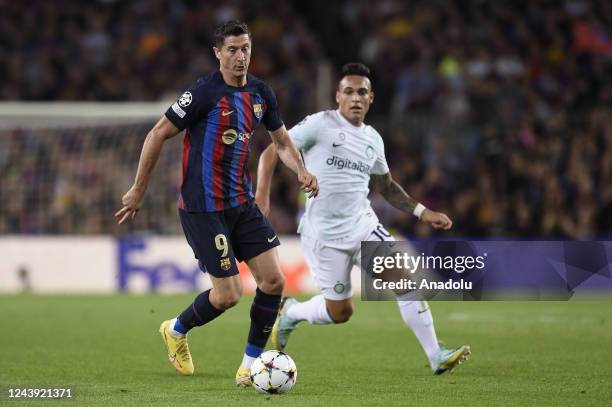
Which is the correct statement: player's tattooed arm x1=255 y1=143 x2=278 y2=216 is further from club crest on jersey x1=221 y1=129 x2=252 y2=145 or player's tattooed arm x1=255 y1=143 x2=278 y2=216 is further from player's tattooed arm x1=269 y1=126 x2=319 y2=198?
club crest on jersey x1=221 y1=129 x2=252 y2=145

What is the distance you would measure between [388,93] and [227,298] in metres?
13.4

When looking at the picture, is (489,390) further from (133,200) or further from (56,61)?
(56,61)

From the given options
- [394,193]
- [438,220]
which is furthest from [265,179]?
[438,220]

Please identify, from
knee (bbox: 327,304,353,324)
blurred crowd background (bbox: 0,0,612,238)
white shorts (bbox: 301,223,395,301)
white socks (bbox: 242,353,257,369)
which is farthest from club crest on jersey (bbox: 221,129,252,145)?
blurred crowd background (bbox: 0,0,612,238)

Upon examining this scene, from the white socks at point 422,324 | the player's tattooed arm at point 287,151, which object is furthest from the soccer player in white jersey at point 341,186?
the player's tattooed arm at point 287,151

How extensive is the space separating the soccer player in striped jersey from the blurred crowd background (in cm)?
1028

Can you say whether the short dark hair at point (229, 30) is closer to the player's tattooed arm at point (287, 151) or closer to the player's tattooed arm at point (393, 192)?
the player's tattooed arm at point (287, 151)

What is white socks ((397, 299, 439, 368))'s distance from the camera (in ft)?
28.8

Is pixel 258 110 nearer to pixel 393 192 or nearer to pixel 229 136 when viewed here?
pixel 229 136

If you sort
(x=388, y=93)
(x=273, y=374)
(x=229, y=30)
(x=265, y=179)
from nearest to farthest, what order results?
1. (x=273, y=374)
2. (x=229, y=30)
3. (x=265, y=179)
4. (x=388, y=93)

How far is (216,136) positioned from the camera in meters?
7.89

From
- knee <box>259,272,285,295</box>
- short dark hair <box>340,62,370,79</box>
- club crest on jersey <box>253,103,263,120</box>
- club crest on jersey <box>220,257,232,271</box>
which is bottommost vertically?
knee <box>259,272,285,295</box>

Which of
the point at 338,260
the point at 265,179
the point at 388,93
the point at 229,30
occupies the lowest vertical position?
the point at 338,260

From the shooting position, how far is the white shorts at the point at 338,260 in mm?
9203
